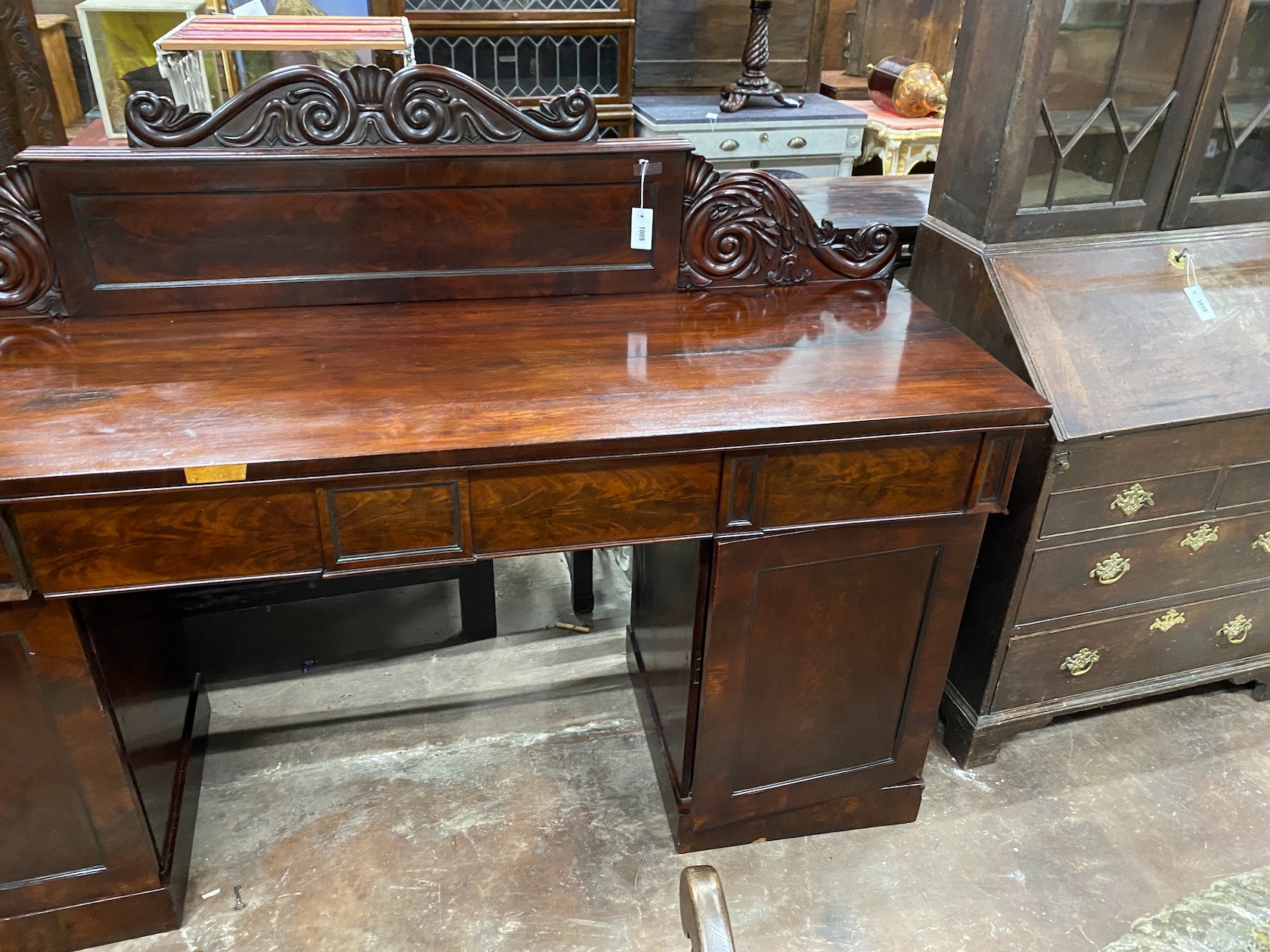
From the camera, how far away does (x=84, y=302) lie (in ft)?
5.00

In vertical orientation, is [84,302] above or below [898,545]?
above

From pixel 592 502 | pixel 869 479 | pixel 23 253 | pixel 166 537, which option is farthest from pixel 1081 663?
pixel 23 253

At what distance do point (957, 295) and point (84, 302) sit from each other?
1.56 m

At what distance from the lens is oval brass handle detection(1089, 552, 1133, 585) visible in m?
1.76

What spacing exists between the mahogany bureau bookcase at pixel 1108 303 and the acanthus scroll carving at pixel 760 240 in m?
0.19

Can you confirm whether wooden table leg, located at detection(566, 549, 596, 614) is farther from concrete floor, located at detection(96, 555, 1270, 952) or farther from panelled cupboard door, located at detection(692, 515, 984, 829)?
panelled cupboard door, located at detection(692, 515, 984, 829)

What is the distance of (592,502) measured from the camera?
1.30 m

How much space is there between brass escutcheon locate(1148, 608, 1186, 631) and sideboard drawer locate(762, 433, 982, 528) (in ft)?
2.50

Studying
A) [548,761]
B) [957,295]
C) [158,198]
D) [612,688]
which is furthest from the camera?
[612,688]

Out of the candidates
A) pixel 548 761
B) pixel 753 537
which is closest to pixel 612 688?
pixel 548 761

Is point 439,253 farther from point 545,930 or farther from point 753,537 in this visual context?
point 545,930

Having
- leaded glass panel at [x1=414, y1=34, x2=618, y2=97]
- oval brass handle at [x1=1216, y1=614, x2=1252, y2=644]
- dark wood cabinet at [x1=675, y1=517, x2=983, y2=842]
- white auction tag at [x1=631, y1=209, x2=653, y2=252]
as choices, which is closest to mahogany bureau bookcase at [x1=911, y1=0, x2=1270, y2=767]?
oval brass handle at [x1=1216, y1=614, x2=1252, y2=644]

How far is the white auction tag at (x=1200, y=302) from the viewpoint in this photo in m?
1.73

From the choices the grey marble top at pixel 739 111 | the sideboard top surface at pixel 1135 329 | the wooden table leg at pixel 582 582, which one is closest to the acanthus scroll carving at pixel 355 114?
the sideboard top surface at pixel 1135 329
